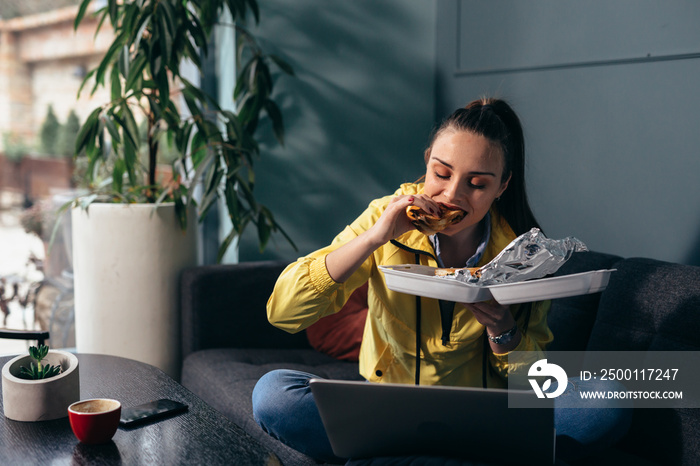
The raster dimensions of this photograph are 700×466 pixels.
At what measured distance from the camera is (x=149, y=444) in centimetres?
100

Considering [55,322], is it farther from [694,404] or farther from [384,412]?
[694,404]

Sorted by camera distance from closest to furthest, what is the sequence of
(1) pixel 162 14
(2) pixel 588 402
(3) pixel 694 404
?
(2) pixel 588 402, (3) pixel 694 404, (1) pixel 162 14

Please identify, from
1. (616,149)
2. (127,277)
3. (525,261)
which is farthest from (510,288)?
(127,277)

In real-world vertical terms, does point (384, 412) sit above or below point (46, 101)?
below

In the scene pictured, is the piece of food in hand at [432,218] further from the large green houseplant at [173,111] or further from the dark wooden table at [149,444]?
the large green houseplant at [173,111]

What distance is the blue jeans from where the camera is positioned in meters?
1.30

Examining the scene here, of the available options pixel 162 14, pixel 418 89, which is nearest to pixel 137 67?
pixel 162 14

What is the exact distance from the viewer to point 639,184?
213 centimetres

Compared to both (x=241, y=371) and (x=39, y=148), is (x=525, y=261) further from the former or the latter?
(x=39, y=148)

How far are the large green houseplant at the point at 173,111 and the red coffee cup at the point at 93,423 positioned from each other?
4.18ft

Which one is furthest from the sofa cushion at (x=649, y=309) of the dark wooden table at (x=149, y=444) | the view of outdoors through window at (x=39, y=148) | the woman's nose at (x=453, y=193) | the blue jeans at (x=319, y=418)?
the view of outdoors through window at (x=39, y=148)

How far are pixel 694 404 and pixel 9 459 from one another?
4.51 ft

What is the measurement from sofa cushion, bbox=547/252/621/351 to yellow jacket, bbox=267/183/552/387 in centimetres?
32

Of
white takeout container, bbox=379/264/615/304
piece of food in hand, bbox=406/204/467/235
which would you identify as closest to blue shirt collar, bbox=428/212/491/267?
piece of food in hand, bbox=406/204/467/235
